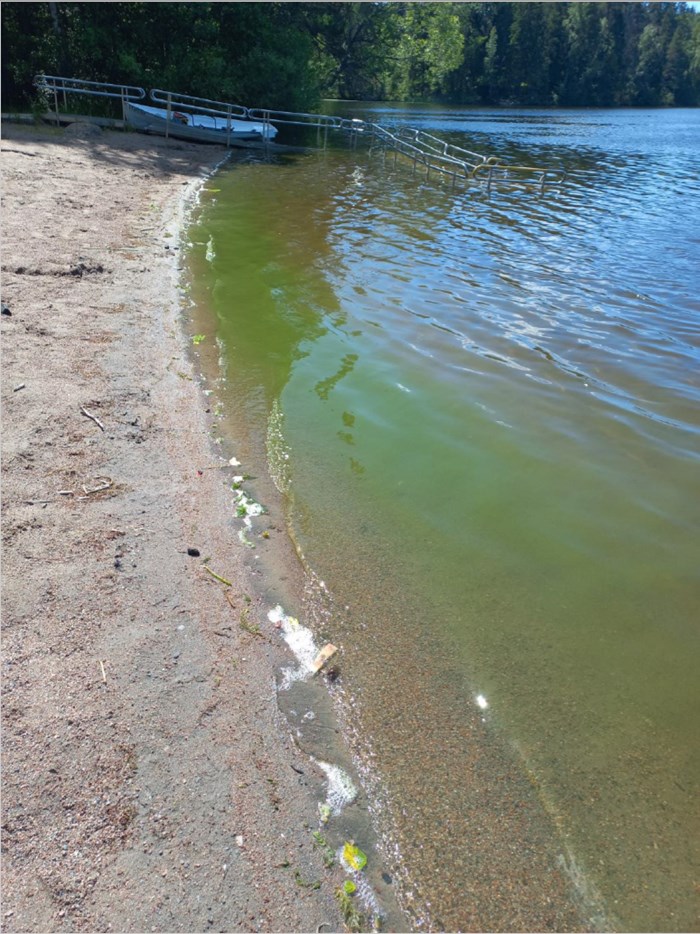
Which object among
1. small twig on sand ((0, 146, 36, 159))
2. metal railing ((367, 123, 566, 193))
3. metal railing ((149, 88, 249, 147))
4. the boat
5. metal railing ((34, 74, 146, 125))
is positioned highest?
metal railing ((34, 74, 146, 125))

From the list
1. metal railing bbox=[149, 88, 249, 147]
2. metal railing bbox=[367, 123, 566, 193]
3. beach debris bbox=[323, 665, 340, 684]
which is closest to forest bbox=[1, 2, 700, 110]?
metal railing bbox=[149, 88, 249, 147]

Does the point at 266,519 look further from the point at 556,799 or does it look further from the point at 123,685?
the point at 556,799

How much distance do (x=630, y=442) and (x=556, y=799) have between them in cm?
397

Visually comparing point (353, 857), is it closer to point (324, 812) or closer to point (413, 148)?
point (324, 812)

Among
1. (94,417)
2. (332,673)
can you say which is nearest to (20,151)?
(94,417)

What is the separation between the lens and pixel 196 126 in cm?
2336

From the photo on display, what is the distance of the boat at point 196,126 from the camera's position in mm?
22719

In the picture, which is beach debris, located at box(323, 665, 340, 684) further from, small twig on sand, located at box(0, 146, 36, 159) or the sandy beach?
small twig on sand, located at box(0, 146, 36, 159)

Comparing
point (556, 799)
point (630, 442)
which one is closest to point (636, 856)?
point (556, 799)

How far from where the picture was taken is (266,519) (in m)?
4.62

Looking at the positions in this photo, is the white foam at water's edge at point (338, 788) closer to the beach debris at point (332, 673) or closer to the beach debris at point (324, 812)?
the beach debris at point (324, 812)

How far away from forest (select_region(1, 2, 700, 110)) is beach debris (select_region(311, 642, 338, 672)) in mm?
26561

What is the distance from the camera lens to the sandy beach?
234cm

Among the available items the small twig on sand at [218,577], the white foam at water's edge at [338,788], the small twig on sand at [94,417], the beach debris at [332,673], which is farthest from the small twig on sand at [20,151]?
the white foam at water's edge at [338,788]
